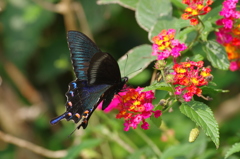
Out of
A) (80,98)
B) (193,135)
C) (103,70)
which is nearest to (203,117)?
(193,135)

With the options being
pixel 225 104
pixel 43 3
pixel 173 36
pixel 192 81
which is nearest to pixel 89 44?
pixel 173 36

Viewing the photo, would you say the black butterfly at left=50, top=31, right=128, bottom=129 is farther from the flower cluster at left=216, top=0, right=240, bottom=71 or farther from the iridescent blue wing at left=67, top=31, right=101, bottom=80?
the flower cluster at left=216, top=0, right=240, bottom=71

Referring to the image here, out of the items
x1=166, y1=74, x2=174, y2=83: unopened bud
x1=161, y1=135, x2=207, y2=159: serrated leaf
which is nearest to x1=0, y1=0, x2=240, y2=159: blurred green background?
x1=161, y1=135, x2=207, y2=159: serrated leaf

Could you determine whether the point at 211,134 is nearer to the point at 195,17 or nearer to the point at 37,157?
the point at 195,17

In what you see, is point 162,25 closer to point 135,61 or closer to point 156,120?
point 135,61

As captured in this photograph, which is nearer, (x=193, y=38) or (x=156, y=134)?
(x=193, y=38)

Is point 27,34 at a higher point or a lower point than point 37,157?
higher

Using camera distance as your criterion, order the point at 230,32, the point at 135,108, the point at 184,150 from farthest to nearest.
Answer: the point at 184,150, the point at 230,32, the point at 135,108
